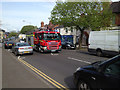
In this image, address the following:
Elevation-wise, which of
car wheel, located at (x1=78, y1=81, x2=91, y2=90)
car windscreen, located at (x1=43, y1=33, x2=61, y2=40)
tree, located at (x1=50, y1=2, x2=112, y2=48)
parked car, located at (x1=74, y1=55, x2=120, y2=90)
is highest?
tree, located at (x1=50, y1=2, x2=112, y2=48)

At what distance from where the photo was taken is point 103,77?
3320mm

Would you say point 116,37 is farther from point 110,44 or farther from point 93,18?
point 93,18

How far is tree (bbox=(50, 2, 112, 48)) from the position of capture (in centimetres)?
2030

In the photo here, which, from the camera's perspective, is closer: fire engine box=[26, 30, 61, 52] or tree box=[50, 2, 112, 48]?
fire engine box=[26, 30, 61, 52]

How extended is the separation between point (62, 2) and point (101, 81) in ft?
68.1

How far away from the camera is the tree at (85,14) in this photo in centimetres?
2030

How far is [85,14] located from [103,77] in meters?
19.2

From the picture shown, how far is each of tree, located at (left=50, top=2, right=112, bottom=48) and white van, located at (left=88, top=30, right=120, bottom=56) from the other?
657cm

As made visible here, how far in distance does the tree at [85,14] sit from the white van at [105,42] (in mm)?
6573

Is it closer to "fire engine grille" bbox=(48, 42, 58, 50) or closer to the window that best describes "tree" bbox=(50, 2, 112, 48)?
"fire engine grille" bbox=(48, 42, 58, 50)

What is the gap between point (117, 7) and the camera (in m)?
25.7

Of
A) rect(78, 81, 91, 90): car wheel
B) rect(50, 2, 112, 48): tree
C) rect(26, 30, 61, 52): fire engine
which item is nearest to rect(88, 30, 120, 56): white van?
rect(26, 30, 61, 52): fire engine

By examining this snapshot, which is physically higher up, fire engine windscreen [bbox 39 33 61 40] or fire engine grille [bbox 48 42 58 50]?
fire engine windscreen [bbox 39 33 61 40]

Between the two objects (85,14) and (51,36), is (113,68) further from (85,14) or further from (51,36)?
(85,14)
